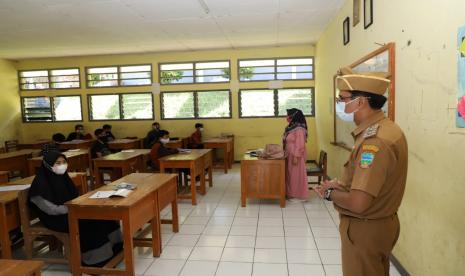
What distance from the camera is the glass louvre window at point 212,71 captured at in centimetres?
852

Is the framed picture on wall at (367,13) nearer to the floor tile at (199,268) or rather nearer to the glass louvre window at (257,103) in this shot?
the floor tile at (199,268)

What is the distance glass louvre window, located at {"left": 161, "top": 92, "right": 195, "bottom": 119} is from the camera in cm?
874

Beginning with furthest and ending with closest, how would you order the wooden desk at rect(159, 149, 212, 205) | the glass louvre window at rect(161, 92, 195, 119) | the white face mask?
1. the glass louvre window at rect(161, 92, 195, 119)
2. the wooden desk at rect(159, 149, 212, 205)
3. the white face mask

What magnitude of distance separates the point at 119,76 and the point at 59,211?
6778 mm

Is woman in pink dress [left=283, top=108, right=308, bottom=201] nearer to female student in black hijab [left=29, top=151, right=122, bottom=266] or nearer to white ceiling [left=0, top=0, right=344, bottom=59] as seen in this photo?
white ceiling [left=0, top=0, right=344, bottom=59]

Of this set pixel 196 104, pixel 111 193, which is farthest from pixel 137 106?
pixel 111 193

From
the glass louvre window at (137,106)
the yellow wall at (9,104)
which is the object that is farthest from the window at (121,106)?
the yellow wall at (9,104)

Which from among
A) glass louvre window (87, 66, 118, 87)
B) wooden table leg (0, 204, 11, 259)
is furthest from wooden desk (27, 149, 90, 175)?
glass louvre window (87, 66, 118, 87)

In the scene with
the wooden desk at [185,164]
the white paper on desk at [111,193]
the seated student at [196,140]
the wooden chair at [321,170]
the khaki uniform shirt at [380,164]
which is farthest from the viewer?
the seated student at [196,140]

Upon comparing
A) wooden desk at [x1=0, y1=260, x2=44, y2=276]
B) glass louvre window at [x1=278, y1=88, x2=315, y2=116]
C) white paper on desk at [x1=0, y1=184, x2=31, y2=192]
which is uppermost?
glass louvre window at [x1=278, y1=88, x2=315, y2=116]

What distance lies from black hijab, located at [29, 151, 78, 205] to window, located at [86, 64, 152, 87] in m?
6.15

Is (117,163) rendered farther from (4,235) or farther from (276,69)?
(276,69)

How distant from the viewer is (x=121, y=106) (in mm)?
8969

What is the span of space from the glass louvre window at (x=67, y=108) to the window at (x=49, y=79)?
353 millimetres
